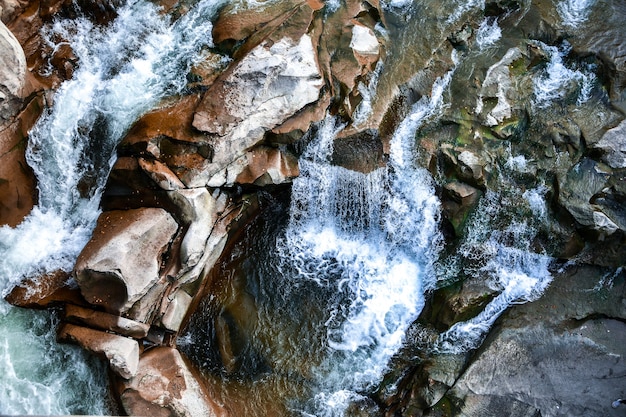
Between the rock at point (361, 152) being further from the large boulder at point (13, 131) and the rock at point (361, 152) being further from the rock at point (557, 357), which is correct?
the large boulder at point (13, 131)

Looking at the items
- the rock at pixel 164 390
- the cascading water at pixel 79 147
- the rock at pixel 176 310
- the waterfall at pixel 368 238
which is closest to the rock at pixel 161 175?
the cascading water at pixel 79 147

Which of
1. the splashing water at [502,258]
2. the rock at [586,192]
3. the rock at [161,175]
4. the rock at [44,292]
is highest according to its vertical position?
the rock at [161,175]

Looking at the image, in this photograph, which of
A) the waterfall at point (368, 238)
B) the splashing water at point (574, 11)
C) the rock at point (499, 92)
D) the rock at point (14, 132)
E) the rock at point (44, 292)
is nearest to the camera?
the rock at point (44, 292)

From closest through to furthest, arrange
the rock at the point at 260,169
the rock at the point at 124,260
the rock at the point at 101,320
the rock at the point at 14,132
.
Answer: the rock at the point at 124,260 < the rock at the point at 101,320 < the rock at the point at 14,132 < the rock at the point at 260,169

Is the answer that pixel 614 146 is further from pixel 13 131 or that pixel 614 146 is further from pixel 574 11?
pixel 13 131

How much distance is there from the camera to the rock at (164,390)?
6102mm

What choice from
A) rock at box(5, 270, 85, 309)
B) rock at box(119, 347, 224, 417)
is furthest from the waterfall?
rock at box(5, 270, 85, 309)

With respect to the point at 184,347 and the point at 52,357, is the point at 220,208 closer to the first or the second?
the point at 184,347

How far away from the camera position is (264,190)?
732 cm

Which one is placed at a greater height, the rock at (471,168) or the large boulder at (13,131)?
the large boulder at (13,131)

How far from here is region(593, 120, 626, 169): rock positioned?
7.15 meters

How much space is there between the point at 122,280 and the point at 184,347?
1466 mm

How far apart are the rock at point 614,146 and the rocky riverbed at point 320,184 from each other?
0.03m

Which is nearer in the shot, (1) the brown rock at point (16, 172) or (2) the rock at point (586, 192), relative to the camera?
(1) the brown rock at point (16, 172)
